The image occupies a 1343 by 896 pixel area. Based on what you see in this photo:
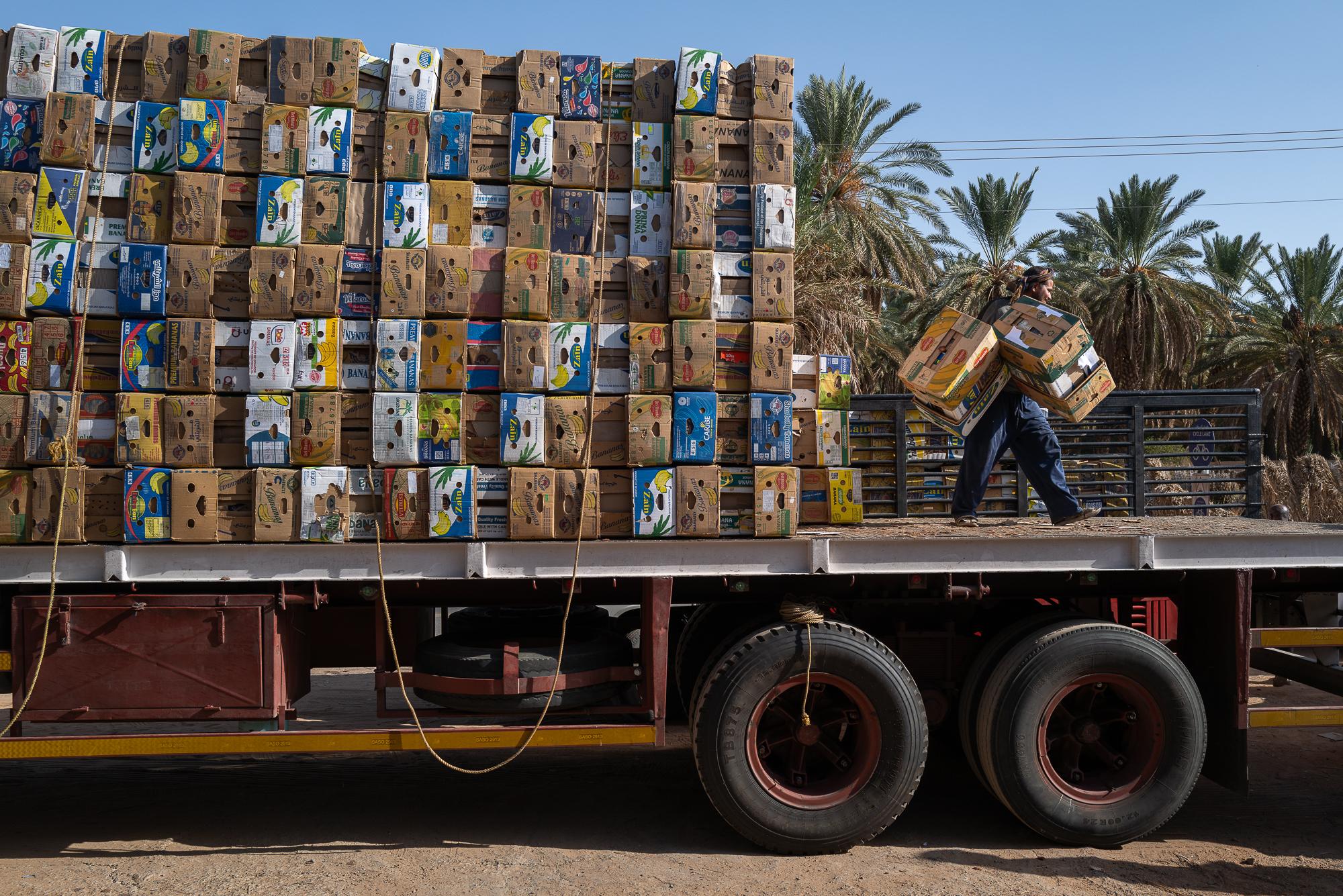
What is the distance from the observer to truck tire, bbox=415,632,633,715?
5117 mm

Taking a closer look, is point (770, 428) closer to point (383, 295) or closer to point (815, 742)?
point (815, 742)

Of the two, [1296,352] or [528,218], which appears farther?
[1296,352]

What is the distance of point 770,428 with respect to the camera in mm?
5168

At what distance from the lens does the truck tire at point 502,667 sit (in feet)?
16.8

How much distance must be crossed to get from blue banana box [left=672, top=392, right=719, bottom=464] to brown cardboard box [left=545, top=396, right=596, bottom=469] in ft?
1.38

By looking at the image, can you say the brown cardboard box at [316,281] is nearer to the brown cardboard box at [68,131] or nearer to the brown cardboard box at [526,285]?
the brown cardboard box at [526,285]

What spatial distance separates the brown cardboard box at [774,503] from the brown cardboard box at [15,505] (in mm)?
3353

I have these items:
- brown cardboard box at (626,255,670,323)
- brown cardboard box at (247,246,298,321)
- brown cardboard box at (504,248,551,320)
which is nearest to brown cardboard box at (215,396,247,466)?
brown cardboard box at (247,246,298,321)

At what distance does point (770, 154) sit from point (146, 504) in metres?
3.36

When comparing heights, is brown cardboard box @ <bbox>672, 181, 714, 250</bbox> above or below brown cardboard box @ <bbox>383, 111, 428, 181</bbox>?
below

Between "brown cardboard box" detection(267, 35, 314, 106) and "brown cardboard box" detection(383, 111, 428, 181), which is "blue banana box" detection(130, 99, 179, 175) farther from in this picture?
"brown cardboard box" detection(383, 111, 428, 181)

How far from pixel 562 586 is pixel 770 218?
2.03 metres

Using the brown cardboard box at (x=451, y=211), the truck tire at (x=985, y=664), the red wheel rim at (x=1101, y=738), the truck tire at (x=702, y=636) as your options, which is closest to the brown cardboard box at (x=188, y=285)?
the brown cardboard box at (x=451, y=211)

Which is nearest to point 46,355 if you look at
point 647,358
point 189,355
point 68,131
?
point 189,355
